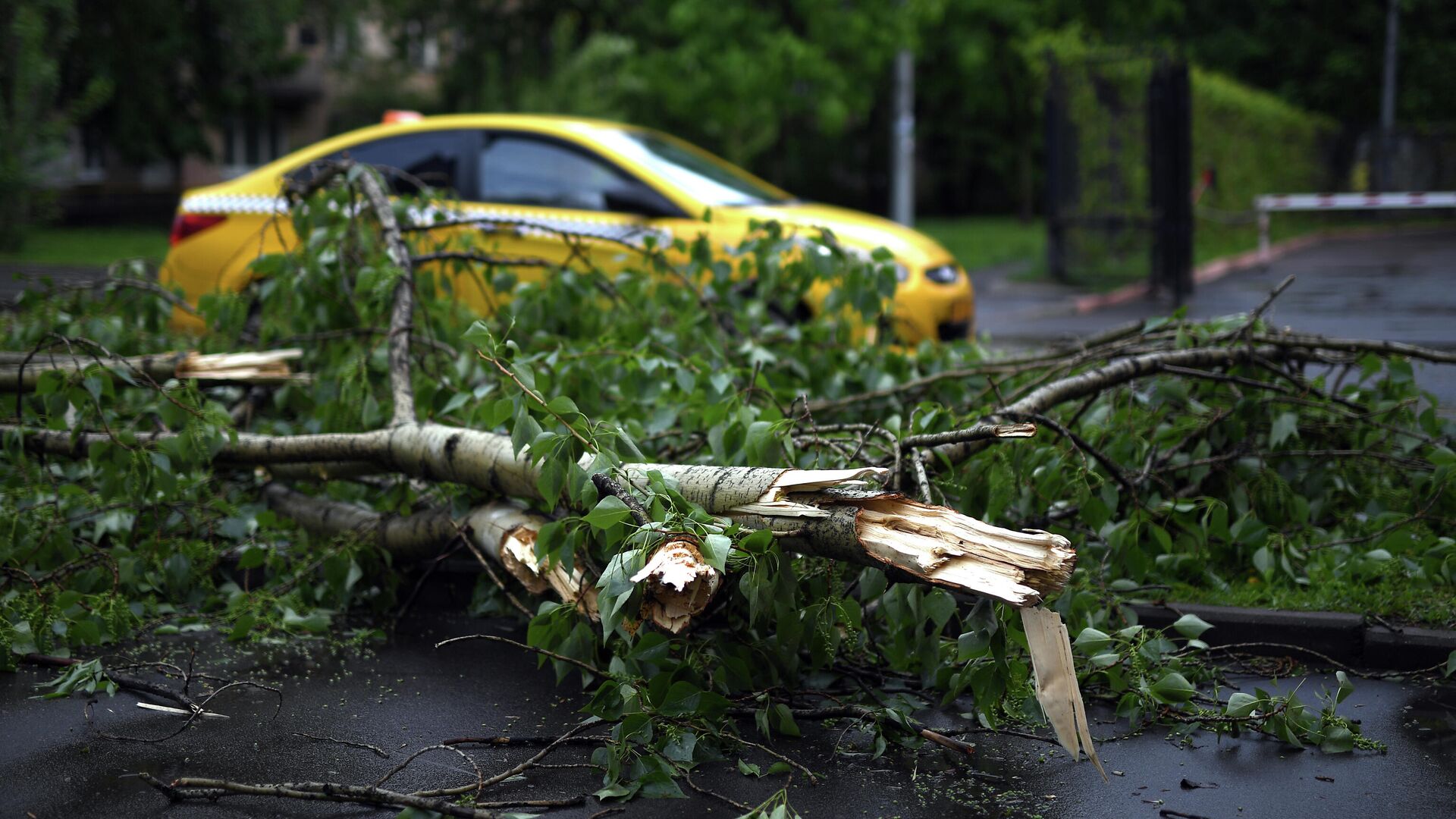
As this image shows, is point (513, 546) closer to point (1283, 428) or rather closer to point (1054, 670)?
point (1054, 670)

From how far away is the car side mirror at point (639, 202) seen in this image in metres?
7.28

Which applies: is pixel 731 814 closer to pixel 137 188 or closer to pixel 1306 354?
pixel 1306 354

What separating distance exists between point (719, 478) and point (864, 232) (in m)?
4.34

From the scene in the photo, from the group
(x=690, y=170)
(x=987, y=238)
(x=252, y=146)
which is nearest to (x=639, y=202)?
(x=690, y=170)

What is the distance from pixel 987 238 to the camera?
24.9 meters

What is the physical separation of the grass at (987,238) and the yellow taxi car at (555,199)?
25.8ft

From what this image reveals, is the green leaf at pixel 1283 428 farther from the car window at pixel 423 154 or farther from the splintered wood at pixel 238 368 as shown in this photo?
the car window at pixel 423 154

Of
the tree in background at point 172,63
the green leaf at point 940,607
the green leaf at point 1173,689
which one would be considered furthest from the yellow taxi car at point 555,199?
the tree in background at point 172,63

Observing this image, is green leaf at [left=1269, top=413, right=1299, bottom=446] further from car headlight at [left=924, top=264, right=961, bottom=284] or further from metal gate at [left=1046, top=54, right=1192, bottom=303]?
metal gate at [left=1046, top=54, right=1192, bottom=303]

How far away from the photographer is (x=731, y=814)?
9.41 feet

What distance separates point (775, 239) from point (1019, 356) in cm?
119

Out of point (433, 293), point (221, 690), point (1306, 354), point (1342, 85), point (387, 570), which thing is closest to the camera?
point (221, 690)

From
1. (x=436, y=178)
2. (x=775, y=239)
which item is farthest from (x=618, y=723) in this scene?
(x=436, y=178)

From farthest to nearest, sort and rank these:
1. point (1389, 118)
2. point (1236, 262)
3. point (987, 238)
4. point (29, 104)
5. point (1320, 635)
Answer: point (1389, 118)
point (987, 238)
point (1236, 262)
point (29, 104)
point (1320, 635)
